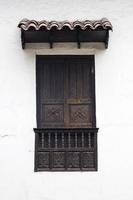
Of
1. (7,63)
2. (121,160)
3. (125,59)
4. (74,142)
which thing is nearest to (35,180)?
(74,142)

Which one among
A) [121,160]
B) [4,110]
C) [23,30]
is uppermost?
[23,30]

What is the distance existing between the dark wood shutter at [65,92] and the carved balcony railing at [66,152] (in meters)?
0.22

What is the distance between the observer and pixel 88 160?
7.52 metres

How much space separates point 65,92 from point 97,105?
0.66 metres

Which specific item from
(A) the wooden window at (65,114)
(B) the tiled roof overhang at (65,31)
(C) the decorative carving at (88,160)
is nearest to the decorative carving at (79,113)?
(A) the wooden window at (65,114)

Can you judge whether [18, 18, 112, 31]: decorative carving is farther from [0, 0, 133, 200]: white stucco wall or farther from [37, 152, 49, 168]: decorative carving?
[37, 152, 49, 168]: decorative carving

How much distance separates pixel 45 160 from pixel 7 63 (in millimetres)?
1931

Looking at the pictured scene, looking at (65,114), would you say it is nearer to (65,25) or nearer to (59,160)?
(59,160)

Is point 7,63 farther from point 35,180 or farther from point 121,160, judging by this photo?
point 121,160

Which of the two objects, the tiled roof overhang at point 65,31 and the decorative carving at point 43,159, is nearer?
the tiled roof overhang at point 65,31

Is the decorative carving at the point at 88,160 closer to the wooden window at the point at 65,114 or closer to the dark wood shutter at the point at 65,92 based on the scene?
the wooden window at the point at 65,114

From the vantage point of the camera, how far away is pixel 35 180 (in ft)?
24.3

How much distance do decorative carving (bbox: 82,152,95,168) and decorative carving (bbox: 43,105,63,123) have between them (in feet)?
2.68

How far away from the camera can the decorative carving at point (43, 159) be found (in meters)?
7.53
